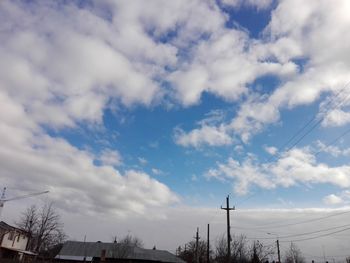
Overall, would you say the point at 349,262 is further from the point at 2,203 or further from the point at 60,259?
the point at 2,203

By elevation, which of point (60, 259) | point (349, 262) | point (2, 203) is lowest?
point (60, 259)

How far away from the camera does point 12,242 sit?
70.4 meters

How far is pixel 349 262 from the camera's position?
97812 millimetres

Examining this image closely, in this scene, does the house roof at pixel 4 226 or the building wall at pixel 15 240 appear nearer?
the house roof at pixel 4 226

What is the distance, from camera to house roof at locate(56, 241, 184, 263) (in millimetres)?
70312

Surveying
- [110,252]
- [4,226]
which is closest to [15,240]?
[4,226]

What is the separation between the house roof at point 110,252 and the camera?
231 feet

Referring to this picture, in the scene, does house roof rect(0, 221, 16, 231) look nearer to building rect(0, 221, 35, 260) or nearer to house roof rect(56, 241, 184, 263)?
building rect(0, 221, 35, 260)

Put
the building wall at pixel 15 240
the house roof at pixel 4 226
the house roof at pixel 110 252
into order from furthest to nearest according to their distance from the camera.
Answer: the house roof at pixel 110 252, the building wall at pixel 15 240, the house roof at pixel 4 226

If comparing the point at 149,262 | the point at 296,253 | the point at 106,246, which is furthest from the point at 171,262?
the point at 296,253

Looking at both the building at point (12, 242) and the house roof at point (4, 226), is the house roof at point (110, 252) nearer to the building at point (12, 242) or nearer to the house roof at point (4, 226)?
the building at point (12, 242)

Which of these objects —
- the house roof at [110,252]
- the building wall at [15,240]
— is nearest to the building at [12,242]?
Answer: the building wall at [15,240]

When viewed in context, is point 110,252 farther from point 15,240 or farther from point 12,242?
point 12,242

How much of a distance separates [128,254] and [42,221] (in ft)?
85.8
